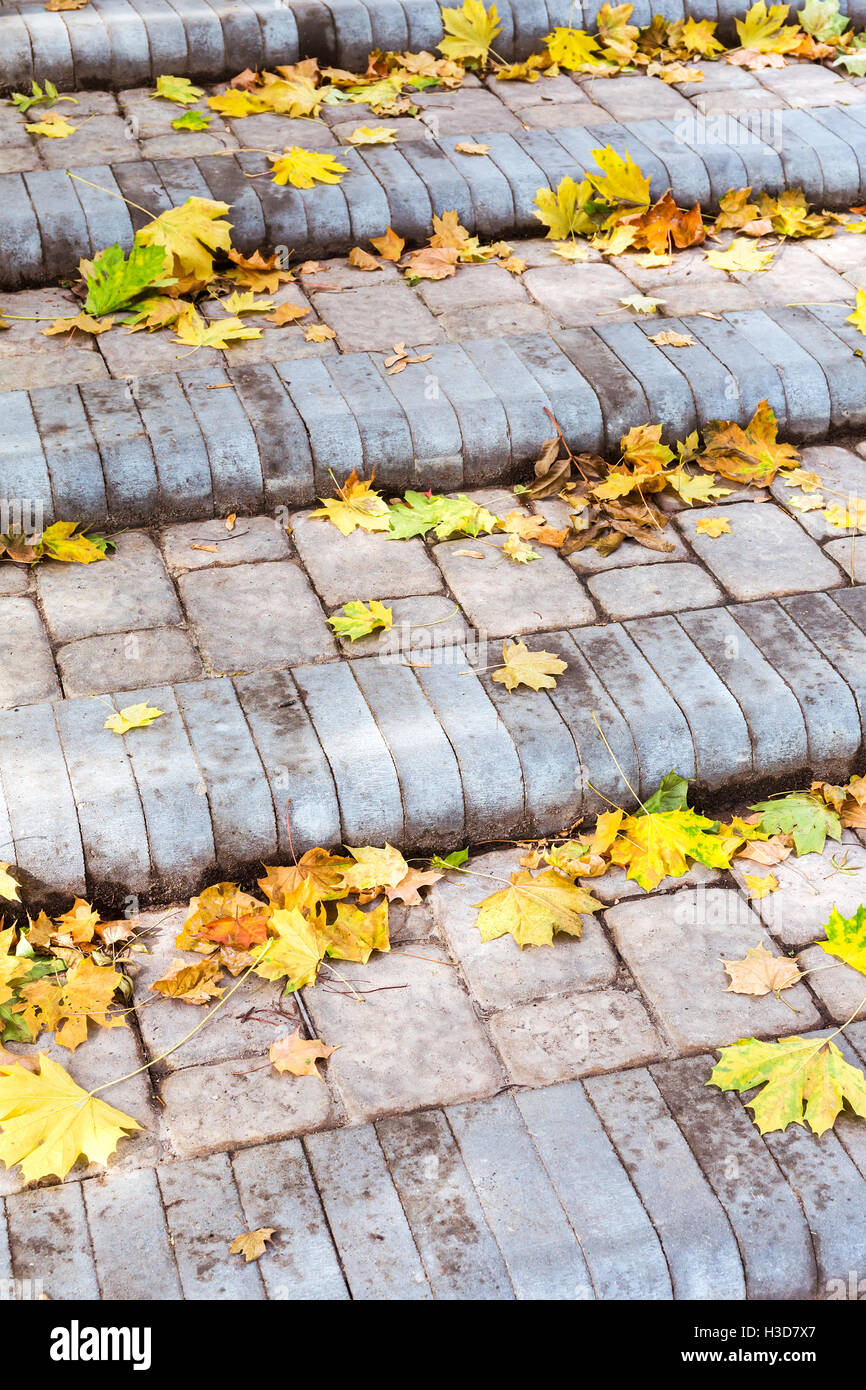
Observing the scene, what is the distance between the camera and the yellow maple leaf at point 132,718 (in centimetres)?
268

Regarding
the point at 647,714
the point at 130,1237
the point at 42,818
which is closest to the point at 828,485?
the point at 647,714

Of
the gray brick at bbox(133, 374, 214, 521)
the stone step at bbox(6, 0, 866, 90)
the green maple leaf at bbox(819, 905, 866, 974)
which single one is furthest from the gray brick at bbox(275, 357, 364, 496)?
the stone step at bbox(6, 0, 866, 90)

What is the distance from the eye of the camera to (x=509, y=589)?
317 cm

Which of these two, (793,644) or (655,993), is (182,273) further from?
(655,993)

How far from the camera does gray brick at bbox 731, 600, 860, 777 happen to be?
287 cm

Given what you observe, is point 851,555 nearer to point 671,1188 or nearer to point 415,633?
point 415,633

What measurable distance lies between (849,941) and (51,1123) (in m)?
1.53

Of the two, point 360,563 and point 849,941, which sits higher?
point 360,563

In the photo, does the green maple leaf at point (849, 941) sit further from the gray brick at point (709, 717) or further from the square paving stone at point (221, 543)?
the square paving stone at point (221, 543)

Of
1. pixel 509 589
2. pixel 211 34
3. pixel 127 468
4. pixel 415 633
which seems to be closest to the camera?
pixel 415 633

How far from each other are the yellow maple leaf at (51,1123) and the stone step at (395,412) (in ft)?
5.23

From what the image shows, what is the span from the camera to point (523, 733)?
2752 millimetres

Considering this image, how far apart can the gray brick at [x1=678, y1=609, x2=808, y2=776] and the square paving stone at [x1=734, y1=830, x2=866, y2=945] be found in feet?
0.73
